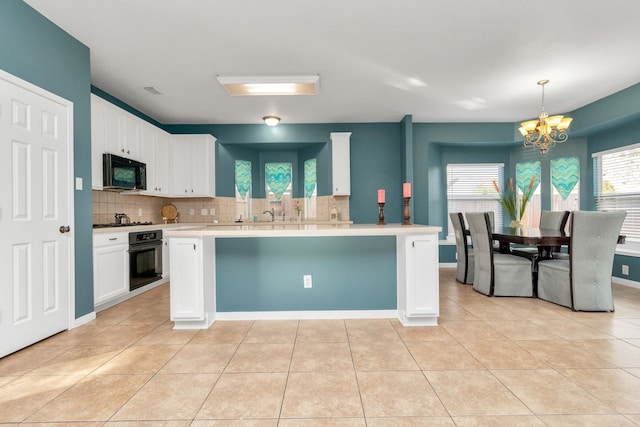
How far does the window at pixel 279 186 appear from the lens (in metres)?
6.17

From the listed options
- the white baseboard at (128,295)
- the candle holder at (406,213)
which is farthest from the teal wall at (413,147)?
the candle holder at (406,213)

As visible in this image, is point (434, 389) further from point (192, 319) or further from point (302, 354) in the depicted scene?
point (192, 319)

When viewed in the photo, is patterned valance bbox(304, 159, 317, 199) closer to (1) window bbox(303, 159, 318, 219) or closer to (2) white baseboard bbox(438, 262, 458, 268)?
(1) window bbox(303, 159, 318, 219)

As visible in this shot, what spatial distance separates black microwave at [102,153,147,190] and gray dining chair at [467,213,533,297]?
14.4 ft

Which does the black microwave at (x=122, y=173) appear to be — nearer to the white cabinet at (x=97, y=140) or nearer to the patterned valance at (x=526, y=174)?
the white cabinet at (x=97, y=140)

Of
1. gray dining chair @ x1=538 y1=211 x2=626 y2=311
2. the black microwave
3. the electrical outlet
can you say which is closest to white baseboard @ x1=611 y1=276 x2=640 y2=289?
gray dining chair @ x1=538 y1=211 x2=626 y2=311

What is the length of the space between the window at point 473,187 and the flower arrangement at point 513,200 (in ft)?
0.81

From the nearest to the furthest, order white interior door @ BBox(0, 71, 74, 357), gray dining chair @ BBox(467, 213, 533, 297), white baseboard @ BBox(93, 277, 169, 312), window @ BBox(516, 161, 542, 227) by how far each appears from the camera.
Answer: white interior door @ BBox(0, 71, 74, 357)
white baseboard @ BBox(93, 277, 169, 312)
gray dining chair @ BBox(467, 213, 533, 297)
window @ BBox(516, 161, 542, 227)

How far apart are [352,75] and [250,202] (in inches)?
133

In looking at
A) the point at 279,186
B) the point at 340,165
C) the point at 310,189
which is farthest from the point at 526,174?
the point at 279,186

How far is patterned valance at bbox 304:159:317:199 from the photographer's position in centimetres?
596

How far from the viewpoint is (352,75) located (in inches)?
141

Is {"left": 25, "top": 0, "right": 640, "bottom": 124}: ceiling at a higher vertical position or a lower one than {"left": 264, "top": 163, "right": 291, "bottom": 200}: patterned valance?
higher

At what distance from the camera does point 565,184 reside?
17.5ft
